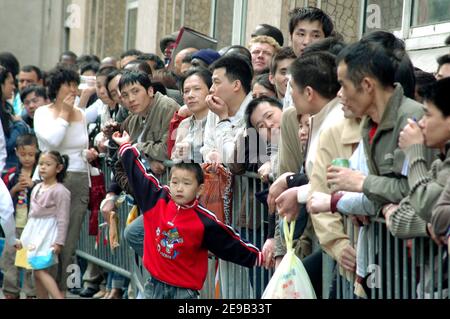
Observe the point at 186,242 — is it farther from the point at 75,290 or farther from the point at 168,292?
the point at 75,290

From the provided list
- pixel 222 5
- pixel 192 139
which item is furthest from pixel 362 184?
pixel 222 5

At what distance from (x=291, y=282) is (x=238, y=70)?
2.77m

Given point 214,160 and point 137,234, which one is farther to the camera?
point 137,234

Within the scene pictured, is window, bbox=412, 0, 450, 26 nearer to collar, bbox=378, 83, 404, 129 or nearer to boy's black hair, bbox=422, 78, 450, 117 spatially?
collar, bbox=378, 83, 404, 129

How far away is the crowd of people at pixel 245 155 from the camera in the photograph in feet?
19.1

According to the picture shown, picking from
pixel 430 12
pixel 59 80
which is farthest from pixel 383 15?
pixel 59 80

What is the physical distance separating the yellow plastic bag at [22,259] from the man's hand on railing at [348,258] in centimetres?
517

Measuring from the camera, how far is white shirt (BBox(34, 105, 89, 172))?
437 inches

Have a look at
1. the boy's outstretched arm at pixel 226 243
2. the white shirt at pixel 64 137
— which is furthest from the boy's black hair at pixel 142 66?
the boy's outstretched arm at pixel 226 243

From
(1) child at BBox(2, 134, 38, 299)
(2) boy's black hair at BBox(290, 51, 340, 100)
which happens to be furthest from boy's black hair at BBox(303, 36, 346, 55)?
(1) child at BBox(2, 134, 38, 299)

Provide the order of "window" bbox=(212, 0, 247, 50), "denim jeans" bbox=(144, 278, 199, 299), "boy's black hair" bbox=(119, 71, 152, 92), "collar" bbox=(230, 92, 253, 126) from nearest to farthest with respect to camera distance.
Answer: "denim jeans" bbox=(144, 278, 199, 299), "collar" bbox=(230, 92, 253, 126), "boy's black hair" bbox=(119, 71, 152, 92), "window" bbox=(212, 0, 247, 50)

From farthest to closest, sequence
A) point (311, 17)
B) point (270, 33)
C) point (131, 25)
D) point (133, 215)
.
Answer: point (131, 25), point (270, 33), point (133, 215), point (311, 17)

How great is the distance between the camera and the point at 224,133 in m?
8.33

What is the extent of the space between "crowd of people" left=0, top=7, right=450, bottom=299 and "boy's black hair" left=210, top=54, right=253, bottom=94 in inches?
0.4
